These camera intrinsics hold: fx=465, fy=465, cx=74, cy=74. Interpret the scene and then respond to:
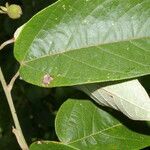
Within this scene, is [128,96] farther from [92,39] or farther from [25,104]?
[25,104]

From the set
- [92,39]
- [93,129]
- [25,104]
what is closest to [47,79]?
[92,39]

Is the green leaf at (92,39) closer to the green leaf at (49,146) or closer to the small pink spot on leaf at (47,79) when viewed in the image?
the small pink spot on leaf at (47,79)

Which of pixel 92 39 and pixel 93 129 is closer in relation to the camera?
pixel 92 39

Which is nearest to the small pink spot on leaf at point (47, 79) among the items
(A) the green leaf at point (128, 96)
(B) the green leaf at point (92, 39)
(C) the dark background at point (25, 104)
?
(B) the green leaf at point (92, 39)

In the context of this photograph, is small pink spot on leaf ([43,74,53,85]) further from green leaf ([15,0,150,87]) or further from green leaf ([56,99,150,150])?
green leaf ([56,99,150,150])

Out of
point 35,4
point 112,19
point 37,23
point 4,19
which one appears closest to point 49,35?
point 37,23

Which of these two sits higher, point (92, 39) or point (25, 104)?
point (92, 39)
